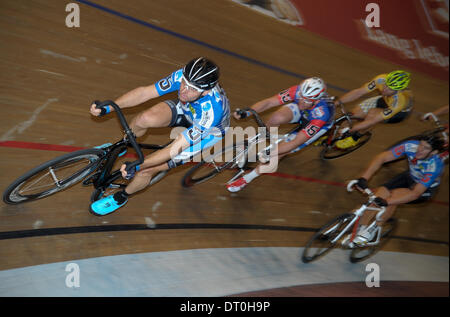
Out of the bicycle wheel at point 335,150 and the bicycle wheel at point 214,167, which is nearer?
the bicycle wheel at point 214,167

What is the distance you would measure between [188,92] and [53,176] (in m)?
1.10

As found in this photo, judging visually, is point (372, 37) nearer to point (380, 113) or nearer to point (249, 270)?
point (380, 113)

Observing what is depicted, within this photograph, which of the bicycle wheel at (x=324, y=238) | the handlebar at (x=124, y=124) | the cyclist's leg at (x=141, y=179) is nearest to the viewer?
the handlebar at (x=124, y=124)

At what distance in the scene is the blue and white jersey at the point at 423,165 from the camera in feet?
12.1

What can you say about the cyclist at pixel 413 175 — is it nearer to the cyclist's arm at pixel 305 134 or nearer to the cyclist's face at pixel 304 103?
the cyclist's arm at pixel 305 134

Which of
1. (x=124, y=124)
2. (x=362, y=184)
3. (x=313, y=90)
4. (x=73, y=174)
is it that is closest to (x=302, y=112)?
(x=313, y=90)

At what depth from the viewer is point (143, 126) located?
2.77m

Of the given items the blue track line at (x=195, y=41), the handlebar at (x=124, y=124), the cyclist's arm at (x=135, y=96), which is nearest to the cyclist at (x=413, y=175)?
the blue track line at (x=195, y=41)

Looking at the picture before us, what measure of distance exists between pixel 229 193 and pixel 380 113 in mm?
2003

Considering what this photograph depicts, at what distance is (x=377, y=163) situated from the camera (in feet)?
12.1

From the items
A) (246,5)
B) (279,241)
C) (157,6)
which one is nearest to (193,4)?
(157,6)

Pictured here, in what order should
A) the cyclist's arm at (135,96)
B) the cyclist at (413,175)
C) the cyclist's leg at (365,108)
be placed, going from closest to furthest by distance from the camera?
the cyclist's arm at (135,96) < the cyclist at (413,175) < the cyclist's leg at (365,108)

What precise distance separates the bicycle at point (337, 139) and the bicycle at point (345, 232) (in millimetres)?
1128

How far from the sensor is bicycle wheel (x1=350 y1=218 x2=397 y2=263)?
4062 mm
